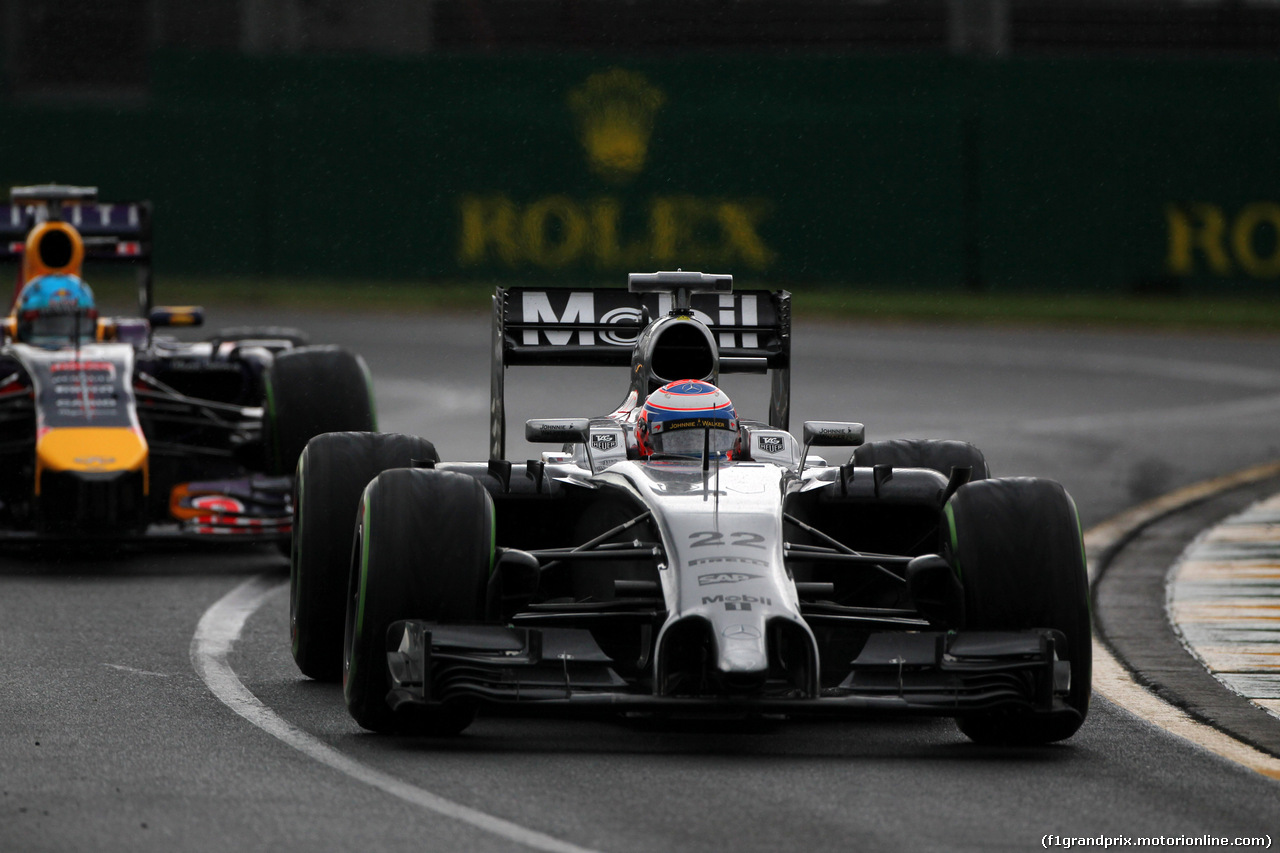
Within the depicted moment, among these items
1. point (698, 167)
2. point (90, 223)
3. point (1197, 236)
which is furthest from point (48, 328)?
point (1197, 236)

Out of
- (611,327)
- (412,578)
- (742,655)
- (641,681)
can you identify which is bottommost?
(641,681)

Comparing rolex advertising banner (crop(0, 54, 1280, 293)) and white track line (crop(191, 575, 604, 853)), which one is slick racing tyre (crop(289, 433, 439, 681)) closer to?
white track line (crop(191, 575, 604, 853))

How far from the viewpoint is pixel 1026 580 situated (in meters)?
7.85

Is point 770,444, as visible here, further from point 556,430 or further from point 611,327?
point 611,327

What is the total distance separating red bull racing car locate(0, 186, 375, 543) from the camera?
12.4m

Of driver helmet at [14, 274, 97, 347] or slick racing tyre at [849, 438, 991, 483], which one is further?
driver helmet at [14, 274, 97, 347]

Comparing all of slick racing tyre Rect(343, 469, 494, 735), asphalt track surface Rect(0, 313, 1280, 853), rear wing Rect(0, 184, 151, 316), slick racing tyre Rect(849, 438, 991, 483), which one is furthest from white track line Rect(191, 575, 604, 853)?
rear wing Rect(0, 184, 151, 316)

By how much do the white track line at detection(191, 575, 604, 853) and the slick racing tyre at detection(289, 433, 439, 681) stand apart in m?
0.34

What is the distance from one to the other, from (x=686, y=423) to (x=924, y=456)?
1.53 meters

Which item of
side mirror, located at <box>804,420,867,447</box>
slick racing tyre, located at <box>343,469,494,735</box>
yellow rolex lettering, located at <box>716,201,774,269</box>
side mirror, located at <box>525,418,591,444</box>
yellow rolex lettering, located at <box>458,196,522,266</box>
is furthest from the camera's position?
yellow rolex lettering, located at <box>458,196,522,266</box>

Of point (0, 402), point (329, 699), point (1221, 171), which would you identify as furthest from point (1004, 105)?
point (329, 699)

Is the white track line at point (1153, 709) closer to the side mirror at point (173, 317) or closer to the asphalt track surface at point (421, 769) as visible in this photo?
the asphalt track surface at point (421, 769)

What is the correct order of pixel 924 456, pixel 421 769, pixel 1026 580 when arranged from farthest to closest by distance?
1. pixel 924 456
2. pixel 1026 580
3. pixel 421 769

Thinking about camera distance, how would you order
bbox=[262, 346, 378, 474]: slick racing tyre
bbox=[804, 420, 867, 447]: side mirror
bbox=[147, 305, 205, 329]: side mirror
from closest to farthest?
bbox=[804, 420, 867, 447]: side mirror → bbox=[262, 346, 378, 474]: slick racing tyre → bbox=[147, 305, 205, 329]: side mirror
